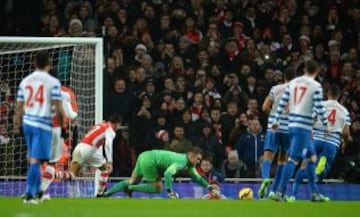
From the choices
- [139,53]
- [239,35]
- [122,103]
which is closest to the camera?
[122,103]

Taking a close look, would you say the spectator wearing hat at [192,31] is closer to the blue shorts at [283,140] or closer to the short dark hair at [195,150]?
the short dark hair at [195,150]

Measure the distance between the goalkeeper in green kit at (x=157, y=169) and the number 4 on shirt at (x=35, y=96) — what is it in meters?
5.03

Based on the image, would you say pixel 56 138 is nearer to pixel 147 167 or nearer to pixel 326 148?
pixel 147 167

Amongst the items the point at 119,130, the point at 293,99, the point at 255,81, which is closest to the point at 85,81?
the point at 119,130

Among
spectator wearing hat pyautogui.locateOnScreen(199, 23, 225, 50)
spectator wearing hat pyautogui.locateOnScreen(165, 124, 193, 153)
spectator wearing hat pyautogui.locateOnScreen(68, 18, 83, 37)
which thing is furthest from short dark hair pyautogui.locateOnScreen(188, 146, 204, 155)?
spectator wearing hat pyautogui.locateOnScreen(68, 18, 83, 37)

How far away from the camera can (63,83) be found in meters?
17.4

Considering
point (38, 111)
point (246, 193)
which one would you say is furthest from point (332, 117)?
point (38, 111)

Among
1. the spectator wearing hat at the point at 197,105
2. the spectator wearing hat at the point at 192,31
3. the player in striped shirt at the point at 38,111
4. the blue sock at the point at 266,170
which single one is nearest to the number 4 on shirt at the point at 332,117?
the blue sock at the point at 266,170

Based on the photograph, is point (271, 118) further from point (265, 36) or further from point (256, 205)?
point (265, 36)

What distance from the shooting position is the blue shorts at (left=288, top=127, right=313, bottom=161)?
13.4 meters

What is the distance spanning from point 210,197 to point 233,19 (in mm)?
5138

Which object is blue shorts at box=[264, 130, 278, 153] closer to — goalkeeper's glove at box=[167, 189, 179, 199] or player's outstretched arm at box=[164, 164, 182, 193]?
player's outstretched arm at box=[164, 164, 182, 193]

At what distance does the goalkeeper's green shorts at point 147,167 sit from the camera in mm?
16750

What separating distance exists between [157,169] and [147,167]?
0.64 feet
